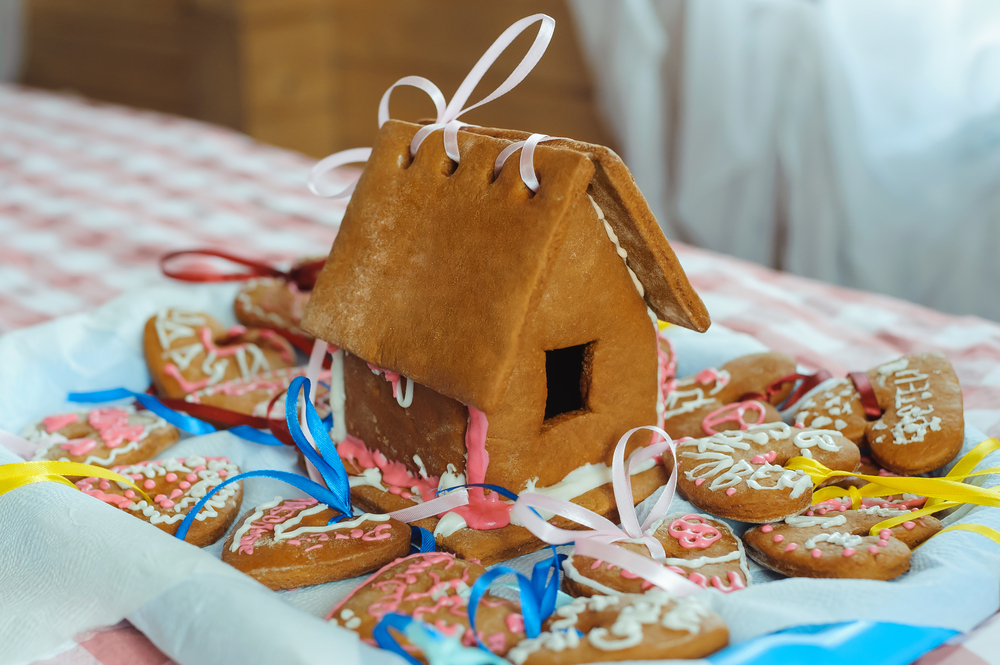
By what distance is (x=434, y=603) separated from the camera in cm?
62

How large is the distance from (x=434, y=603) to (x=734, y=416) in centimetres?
40

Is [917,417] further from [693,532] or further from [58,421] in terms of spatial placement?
[58,421]

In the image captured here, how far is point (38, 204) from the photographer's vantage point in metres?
1.92

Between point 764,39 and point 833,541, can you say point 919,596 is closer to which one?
point 833,541

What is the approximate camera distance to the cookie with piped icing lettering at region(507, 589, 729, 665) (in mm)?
547

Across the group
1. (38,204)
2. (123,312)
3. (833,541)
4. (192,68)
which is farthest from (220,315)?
(192,68)

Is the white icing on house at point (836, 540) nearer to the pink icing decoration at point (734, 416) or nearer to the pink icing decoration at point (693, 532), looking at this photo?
the pink icing decoration at point (693, 532)

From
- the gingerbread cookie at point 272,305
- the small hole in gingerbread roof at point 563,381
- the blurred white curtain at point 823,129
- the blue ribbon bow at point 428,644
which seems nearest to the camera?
the blue ribbon bow at point 428,644

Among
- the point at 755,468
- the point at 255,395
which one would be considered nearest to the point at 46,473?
the point at 255,395

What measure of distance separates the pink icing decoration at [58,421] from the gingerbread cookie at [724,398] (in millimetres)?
641

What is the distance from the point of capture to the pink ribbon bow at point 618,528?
0.61 meters

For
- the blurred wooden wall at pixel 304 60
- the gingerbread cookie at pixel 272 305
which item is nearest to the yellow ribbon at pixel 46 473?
the gingerbread cookie at pixel 272 305

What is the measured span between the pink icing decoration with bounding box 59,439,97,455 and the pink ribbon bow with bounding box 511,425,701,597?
1.58 feet

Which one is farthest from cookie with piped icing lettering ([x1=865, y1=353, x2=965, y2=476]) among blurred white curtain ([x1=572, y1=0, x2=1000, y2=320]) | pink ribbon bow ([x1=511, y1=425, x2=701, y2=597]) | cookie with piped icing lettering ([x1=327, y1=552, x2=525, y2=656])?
blurred white curtain ([x1=572, y1=0, x2=1000, y2=320])
